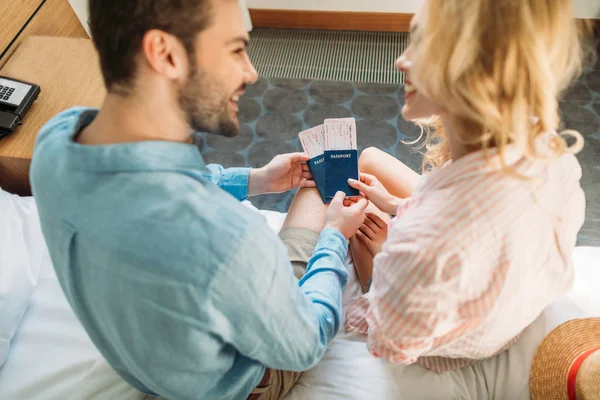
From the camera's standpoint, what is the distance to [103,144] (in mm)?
704

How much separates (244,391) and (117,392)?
314 millimetres

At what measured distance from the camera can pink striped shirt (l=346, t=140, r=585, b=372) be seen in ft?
2.33

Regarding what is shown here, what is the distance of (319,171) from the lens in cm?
124

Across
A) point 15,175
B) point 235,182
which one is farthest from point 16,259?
point 235,182

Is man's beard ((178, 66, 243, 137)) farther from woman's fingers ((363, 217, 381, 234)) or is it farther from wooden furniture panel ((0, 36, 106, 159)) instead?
wooden furniture panel ((0, 36, 106, 159))

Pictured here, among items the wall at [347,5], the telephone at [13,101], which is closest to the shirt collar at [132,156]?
the telephone at [13,101]

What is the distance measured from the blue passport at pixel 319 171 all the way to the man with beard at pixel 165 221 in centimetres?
44

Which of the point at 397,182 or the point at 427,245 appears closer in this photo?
the point at 427,245

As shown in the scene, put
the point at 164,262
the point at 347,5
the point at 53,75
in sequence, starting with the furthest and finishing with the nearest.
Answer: the point at 347,5
the point at 53,75
the point at 164,262

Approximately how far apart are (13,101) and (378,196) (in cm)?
101

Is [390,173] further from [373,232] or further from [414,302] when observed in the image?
[414,302]

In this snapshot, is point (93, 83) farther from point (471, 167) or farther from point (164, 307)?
point (471, 167)

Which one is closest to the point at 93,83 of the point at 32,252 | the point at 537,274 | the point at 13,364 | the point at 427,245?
the point at 32,252

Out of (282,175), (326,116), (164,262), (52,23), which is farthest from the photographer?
(326,116)
